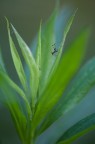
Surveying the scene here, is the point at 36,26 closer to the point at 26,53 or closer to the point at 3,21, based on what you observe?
the point at 3,21

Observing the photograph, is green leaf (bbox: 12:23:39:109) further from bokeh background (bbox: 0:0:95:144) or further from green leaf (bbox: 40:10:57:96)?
bokeh background (bbox: 0:0:95:144)

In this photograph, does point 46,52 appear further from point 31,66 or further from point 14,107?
point 14,107

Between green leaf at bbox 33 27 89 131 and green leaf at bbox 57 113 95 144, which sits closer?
green leaf at bbox 33 27 89 131

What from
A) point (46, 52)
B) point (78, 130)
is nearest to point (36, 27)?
point (46, 52)

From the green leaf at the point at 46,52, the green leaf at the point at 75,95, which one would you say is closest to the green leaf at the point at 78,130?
the green leaf at the point at 75,95

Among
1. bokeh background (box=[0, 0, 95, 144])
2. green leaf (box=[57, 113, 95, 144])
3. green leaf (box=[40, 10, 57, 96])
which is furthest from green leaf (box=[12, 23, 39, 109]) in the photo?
bokeh background (box=[0, 0, 95, 144])
